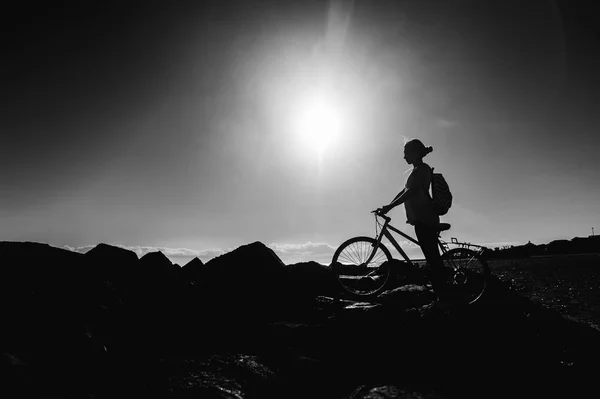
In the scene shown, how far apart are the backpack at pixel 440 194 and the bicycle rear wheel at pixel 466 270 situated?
142cm

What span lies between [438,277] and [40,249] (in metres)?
9.23

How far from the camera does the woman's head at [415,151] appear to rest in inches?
314

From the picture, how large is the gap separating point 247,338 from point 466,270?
6.18 metres

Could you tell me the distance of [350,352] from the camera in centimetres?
688

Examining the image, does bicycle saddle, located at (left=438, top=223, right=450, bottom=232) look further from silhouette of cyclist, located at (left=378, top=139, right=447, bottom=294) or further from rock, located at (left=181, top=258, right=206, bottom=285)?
rock, located at (left=181, top=258, right=206, bottom=285)

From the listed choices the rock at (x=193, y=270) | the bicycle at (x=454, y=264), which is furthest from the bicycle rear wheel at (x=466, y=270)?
the rock at (x=193, y=270)

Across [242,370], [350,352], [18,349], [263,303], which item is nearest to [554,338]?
[350,352]

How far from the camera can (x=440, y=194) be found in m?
7.96

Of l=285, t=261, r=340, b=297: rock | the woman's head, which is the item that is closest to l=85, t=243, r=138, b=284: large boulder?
l=285, t=261, r=340, b=297: rock

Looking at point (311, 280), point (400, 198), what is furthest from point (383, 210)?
point (311, 280)

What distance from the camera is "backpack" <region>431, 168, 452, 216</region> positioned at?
7.92 meters

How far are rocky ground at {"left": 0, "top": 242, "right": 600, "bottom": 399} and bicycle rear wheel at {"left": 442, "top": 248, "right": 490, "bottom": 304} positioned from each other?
369 mm

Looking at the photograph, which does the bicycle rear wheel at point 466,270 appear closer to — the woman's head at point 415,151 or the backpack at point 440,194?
the backpack at point 440,194

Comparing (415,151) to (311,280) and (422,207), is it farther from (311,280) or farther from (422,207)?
(311,280)
